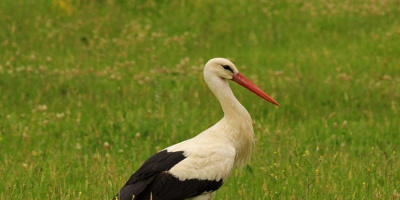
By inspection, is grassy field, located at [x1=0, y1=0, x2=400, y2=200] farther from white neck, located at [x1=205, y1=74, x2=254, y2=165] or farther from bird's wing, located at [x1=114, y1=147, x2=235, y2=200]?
bird's wing, located at [x1=114, y1=147, x2=235, y2=200]

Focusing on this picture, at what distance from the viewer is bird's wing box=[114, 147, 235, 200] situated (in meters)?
5.55

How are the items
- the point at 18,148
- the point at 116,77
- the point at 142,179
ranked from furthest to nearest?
the point at 116,77
the point at 18,148
the point at 142,179

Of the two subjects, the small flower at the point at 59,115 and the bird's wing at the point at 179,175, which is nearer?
the bird's wing at the point at 179,175

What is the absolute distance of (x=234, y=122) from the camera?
6.34 metres

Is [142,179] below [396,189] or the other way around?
the other way around

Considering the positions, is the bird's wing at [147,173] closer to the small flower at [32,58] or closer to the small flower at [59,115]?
the small flower at [59,115]

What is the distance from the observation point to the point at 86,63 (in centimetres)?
1305

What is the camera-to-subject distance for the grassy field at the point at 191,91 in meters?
7.09

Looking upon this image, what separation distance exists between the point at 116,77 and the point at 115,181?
5.36m

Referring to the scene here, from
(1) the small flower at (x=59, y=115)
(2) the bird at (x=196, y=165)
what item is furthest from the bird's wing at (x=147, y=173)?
(1) the small flower at (x=59, y=115)

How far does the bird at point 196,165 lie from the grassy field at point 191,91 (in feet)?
2.06

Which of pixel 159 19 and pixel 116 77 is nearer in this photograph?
pixel 116 77

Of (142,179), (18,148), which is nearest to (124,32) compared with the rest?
(18,148)

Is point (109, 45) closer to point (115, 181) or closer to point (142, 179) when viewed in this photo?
point (115, 181)
